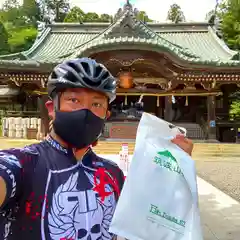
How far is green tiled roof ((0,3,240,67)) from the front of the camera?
47.1 ft

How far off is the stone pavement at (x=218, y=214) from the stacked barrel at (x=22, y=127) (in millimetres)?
10021

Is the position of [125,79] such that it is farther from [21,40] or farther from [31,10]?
[31,10]

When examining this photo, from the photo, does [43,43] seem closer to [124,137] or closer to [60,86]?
[124,137]

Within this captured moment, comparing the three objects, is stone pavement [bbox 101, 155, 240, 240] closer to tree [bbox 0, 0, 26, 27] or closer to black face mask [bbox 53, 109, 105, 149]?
black face mask [bbox 53, 109, 105, 149]

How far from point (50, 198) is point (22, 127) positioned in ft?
54.7

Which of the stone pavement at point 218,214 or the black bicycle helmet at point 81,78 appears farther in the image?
the stone pavement at point 218,214

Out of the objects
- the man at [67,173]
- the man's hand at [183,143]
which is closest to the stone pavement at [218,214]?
the man's hand at [183,143]

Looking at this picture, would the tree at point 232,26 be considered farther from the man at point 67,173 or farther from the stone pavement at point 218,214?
the man at point 67,173

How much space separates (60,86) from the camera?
1445 mm

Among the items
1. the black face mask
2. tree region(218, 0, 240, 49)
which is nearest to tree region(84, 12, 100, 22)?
tree region(218, 0, 240, 49)

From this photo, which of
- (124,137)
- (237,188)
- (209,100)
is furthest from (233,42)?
(237,188)

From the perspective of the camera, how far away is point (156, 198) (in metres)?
1.33

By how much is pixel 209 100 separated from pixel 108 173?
601 inches

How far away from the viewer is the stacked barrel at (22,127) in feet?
54.7
